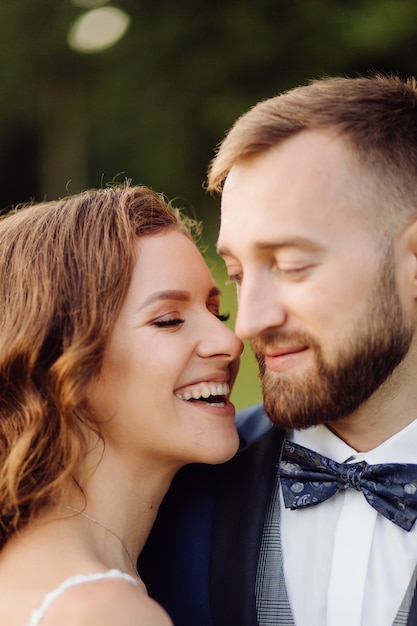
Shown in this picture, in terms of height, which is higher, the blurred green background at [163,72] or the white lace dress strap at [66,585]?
the blurred green background at [163,72]

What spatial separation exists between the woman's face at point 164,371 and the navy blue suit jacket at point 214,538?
5.6 inches

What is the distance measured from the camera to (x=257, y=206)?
2.35m

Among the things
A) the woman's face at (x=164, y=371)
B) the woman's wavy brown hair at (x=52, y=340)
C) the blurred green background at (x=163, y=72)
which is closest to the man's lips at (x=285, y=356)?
the woman's face at (x=164, y=371)

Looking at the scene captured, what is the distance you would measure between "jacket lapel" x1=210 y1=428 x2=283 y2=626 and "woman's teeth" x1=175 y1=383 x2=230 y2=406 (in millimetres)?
203

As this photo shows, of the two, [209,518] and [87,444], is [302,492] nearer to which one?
[209,518]

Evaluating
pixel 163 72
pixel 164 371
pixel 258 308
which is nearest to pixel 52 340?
pixel 164 371

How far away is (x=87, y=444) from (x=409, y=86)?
1.38 metres

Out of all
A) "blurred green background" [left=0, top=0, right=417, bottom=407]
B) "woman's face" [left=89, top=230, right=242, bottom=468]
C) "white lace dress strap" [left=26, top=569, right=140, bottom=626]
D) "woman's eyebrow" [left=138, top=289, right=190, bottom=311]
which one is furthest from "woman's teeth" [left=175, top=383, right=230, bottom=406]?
"blurred green background" [left=0, top=0, right=417, bottom=407]

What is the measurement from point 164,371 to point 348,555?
656mm

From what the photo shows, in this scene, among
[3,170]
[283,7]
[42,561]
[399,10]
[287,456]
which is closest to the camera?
[42,561]

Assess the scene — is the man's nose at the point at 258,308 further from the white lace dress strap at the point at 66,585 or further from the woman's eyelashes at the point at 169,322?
the white lace dress strap at the point at 66,585

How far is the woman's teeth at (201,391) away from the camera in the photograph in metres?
2.43

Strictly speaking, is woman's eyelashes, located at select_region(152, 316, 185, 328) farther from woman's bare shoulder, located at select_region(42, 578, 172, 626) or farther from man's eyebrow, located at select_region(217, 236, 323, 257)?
woman's bare shoulder, located at select_region(42, 578, 172, 626)

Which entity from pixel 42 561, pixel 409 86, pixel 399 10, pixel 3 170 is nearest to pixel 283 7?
pixel 399 10
